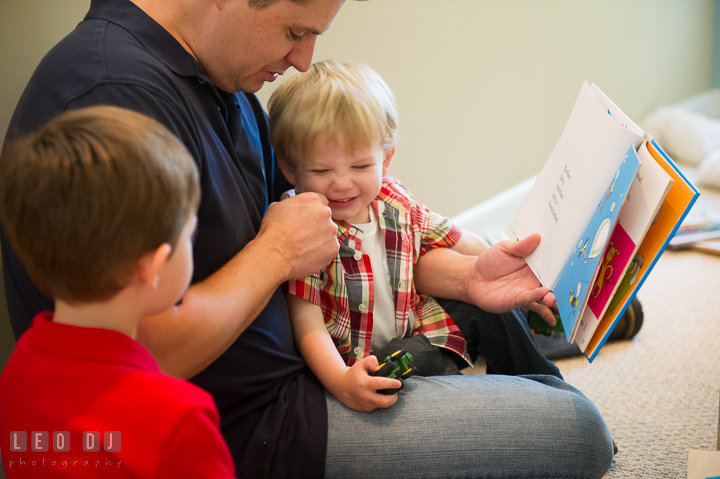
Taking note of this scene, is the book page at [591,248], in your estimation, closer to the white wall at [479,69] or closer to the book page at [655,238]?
the book page at [655,238]

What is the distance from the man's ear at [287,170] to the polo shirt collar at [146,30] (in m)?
0.29

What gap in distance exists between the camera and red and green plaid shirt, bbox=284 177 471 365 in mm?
1017

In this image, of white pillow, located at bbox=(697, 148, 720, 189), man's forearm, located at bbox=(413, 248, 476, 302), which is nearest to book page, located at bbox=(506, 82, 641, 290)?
man's forearm, located at bbox=(413, 248, 476, 302)

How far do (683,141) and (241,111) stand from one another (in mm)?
2722

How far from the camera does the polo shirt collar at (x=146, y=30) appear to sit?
765mm

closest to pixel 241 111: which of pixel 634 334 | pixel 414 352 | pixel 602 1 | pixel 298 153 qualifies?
pixel 298 153

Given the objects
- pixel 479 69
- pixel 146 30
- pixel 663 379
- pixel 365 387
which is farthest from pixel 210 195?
pixel 479 69

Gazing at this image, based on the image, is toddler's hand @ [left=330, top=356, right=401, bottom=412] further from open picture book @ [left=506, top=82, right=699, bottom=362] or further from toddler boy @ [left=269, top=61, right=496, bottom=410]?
open picture book @ [left=506, top=82, right=699, bottom=362]

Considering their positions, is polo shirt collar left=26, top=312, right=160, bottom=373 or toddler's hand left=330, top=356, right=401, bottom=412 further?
toddler's hand left=330, top=356, right=401, bottom=412

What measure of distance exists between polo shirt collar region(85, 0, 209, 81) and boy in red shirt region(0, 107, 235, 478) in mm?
240

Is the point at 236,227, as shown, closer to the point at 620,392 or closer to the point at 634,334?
the point at 620,392

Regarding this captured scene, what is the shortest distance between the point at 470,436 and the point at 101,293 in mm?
546

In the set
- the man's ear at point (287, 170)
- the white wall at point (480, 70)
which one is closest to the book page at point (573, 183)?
the man's ear at point (287, 170)

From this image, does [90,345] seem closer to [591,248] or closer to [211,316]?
[211,316]
